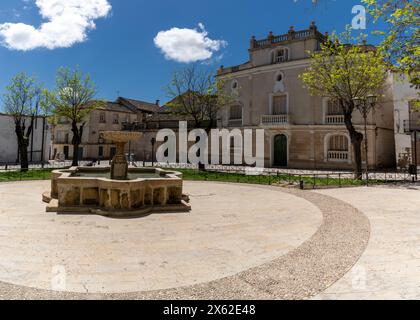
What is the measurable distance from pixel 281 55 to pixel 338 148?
1025 centimetres

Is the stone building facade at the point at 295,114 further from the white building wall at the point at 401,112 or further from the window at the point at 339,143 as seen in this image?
the white building wall at the point at 401,112

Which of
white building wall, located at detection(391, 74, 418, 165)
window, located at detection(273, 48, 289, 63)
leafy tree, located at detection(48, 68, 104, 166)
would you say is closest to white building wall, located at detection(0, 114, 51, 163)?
leafy tree, located at detection(48, 68, 104, 166)

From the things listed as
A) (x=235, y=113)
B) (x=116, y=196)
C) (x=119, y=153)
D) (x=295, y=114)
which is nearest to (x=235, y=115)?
(x=235, y=113)

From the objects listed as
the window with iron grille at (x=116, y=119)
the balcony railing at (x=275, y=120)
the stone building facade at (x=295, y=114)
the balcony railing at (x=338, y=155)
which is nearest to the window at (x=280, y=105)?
the stone building facade at (x=295, y=114)

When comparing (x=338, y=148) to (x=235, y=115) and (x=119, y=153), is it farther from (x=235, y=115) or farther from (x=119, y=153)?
(x=119, y=153)

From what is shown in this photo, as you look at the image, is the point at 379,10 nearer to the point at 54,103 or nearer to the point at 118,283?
the point at 118,283

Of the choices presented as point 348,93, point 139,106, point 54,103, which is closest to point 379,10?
point 348,93

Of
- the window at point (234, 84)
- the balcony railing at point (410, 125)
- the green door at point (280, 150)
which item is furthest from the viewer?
the window at point (234, 84)

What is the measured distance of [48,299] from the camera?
11.1 ft

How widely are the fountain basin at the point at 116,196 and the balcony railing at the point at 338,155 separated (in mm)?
19616

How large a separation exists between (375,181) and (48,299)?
1689 cm

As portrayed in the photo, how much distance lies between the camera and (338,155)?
24719 millimetres

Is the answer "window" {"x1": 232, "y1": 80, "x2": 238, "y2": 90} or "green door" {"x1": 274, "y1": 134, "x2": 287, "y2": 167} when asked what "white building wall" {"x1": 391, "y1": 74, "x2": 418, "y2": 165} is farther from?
"window" {"x1": 232, "y1": 80, "x2": 238, "y2": 90}

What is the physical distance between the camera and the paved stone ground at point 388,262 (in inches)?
139
